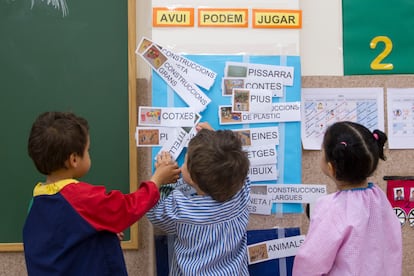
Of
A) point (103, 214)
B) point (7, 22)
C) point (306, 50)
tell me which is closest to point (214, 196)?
point (103, 214)

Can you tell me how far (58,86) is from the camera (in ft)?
5.69

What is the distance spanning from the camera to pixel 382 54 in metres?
1.82

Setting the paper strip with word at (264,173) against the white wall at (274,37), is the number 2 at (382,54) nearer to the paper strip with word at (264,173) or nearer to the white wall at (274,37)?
the white wall at (274,37)

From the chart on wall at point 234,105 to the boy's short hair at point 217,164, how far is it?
0.95 ft

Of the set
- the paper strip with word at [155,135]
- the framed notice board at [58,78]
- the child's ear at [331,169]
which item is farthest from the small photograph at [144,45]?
the child's ear at [331,169]

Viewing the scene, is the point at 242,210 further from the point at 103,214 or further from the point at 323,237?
the point at 103,214

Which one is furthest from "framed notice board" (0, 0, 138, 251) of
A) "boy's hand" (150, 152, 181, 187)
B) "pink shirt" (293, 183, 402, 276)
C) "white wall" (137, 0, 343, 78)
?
"pink shirt" (293, 183, 402, 276)

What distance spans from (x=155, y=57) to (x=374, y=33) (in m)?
0.91

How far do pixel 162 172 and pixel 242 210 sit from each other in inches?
11.5

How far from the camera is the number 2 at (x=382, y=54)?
1813 mm

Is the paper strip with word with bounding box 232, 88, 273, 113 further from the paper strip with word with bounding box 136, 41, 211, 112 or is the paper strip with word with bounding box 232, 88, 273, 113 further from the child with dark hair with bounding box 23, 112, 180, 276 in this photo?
the child with dark hair with bounding box 23, 112, 180, 276

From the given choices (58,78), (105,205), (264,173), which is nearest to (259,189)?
(264,173)

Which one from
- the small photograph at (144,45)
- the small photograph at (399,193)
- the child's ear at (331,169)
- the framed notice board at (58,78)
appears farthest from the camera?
the small photograph at (399,193)

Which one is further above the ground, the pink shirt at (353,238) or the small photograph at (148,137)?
the small photograph at (148,137)
